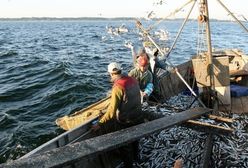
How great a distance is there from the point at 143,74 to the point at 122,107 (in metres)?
2.73

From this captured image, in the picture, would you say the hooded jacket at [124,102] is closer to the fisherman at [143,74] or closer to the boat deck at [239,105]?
the fisherman at [143,74]

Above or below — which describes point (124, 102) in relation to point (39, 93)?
above

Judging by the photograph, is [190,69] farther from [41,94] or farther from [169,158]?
[41,94]

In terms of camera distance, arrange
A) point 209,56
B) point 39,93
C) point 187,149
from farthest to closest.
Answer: point 39,93 < point 209,56 < point 187,149

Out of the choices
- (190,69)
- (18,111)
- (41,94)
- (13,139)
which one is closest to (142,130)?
(13,139)

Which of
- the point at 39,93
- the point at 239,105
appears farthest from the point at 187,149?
the point at 39,93

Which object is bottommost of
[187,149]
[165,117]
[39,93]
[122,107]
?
[39,93]

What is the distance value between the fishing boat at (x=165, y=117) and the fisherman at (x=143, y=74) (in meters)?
0.89

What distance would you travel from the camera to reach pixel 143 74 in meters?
9.96

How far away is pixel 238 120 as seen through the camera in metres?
10.8

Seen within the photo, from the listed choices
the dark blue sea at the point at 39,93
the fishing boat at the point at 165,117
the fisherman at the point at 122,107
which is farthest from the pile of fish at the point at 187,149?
the dark blue sea at the point at 39,93

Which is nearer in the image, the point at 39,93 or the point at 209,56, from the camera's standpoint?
the point at 209,56

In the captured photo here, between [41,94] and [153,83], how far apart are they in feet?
28.7

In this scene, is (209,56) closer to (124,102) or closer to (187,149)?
(187,149)
